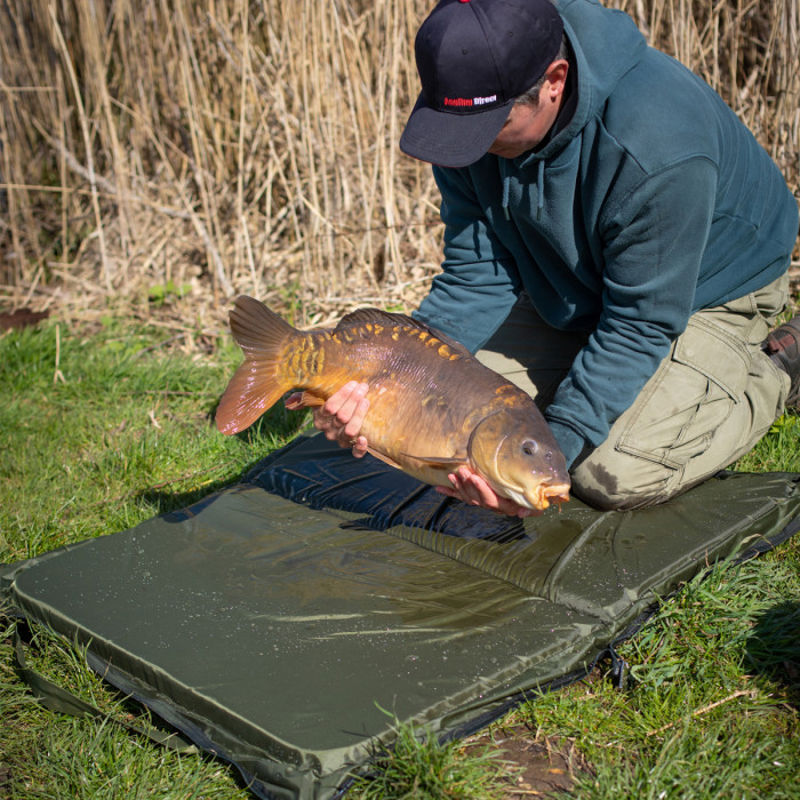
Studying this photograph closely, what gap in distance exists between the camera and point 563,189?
2205 millimetres

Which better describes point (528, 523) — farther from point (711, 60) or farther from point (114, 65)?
point (114, 65)

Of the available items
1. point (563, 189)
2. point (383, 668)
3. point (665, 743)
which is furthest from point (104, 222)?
point (665, 743)

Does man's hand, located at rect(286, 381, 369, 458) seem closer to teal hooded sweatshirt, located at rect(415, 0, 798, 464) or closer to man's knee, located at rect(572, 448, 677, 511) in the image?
teal hooded sweatshirt, located at rect(415, 0, 798, 464)

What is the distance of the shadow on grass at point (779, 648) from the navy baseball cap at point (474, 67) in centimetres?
124

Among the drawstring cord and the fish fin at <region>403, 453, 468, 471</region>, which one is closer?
the fish fin at <region>403, 453, 468, 471</region>

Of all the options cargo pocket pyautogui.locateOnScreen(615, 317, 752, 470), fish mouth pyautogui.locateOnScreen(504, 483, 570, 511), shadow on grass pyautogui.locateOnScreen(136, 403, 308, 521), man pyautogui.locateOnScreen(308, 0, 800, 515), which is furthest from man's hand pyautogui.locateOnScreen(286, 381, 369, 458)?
cargo pocket pyautogui.locateOnScreen(615, 317, 752, 470)

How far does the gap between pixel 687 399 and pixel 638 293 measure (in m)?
0.44

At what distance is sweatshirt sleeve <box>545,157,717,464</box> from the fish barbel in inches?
12.9

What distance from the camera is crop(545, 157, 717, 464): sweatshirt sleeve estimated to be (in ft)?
6.66

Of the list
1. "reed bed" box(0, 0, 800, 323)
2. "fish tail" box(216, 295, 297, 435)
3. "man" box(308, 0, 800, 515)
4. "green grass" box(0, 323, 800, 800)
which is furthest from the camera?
"reed bed" box(0, 0, 800, 323)

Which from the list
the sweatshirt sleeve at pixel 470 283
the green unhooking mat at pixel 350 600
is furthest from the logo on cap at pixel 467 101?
the green unhooking mat at pixel 350 600

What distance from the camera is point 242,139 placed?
4176 millimetres

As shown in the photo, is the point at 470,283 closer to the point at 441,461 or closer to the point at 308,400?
the point at 308,400

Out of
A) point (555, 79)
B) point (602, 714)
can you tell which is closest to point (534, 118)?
point (555, 79)
